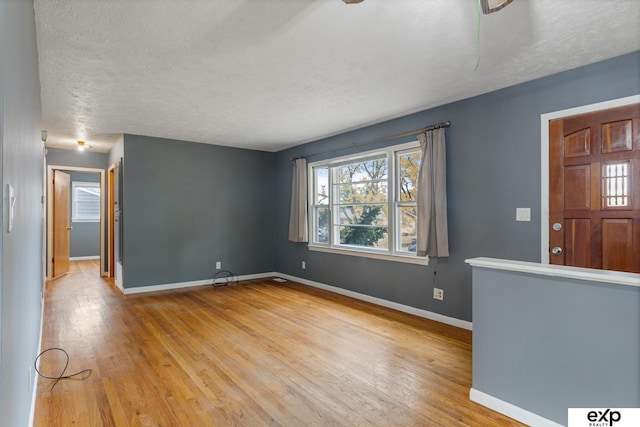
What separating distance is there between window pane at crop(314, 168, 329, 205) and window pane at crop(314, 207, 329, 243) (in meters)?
0.14

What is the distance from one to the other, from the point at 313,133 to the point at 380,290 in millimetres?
2531

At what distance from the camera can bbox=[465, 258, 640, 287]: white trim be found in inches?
64.6

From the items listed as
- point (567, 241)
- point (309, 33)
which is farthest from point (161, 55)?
point (567, 241)

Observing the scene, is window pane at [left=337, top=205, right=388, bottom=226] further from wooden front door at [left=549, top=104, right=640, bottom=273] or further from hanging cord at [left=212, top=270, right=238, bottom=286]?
hanging cord at [left=212, top=270, right=238, bottom=286]

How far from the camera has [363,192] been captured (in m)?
4.88

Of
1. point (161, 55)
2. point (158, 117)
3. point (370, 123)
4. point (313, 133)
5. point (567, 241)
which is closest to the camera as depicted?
point (161, 55)

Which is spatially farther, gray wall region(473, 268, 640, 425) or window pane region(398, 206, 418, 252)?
window pane region(398, 206, 418, 252)

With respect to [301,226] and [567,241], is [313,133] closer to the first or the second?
[301,226]

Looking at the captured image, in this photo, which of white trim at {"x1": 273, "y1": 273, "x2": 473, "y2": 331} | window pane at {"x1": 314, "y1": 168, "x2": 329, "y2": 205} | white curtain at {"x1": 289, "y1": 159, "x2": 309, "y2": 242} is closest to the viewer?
white trim at {"x1": 273, "y1": 273, "x2": 473, "y2": 331}

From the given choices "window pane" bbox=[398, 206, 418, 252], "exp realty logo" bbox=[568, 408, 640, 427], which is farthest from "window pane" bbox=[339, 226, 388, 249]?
"exp realty logo" bbox=[568, 408, 640, 427]

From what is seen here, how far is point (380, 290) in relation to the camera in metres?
4.48

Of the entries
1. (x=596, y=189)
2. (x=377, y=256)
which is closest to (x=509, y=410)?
(x=596, y=189)

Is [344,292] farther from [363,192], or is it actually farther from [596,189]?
[596,189]

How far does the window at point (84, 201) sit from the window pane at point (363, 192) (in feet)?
24.5
